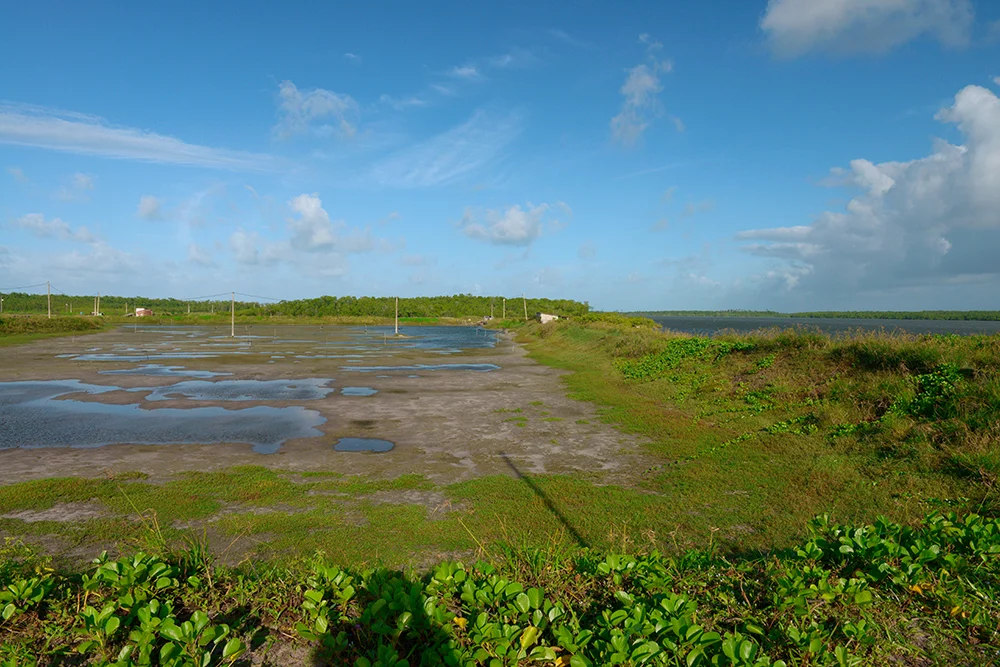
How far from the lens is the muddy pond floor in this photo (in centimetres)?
620

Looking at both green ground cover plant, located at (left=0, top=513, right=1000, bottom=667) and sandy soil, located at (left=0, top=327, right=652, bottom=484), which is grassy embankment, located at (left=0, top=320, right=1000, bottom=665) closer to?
green ground cover plant, located at (left=0, top=513, right=1000, bottom=667)

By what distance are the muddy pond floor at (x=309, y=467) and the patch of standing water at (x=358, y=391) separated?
0.24ft

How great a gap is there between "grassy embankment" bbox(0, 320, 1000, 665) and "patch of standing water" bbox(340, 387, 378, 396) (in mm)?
6065

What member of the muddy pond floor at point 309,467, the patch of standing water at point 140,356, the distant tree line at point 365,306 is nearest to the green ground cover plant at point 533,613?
the muddy pond floor at point 309,467

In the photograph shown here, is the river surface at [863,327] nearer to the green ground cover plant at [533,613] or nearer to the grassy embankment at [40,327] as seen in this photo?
the green ground cover plant at [533,613]

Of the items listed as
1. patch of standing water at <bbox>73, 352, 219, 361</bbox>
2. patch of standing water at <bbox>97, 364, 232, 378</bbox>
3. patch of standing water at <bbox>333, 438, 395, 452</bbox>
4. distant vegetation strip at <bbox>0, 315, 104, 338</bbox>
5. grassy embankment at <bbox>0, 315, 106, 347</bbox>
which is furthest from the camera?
distant vegetation strip at <bbox>0, 315, 104, 338</bbox>

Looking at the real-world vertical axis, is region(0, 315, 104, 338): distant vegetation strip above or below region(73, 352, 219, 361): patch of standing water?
above

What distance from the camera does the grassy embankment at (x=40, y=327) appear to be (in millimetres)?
49972

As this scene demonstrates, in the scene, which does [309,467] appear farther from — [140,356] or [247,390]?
[140,356]

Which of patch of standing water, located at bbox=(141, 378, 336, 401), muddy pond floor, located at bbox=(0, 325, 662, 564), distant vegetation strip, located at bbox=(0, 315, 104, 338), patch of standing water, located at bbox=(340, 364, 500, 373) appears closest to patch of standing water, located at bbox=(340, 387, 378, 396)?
muddy pond floor, located at bbox=(0, 325, 662, 564)

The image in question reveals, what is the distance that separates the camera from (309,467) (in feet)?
29.7

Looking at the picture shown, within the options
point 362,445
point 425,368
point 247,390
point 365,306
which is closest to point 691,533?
point 362,445

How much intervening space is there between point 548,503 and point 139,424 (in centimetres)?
1068

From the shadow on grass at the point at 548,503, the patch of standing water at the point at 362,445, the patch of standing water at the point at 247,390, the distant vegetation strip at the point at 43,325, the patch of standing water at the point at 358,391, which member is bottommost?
the patch of standing water at the point at 247,390
